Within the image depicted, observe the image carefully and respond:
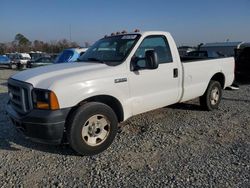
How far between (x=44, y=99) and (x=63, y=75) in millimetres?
515

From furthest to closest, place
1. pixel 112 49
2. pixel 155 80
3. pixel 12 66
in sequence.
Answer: pixel 12 66 → pixel 112 49 → pixel 155 80

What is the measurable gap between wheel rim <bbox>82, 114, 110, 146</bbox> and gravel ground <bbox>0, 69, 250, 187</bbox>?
0.80 ft

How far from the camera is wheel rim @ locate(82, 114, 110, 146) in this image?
14.7 ft

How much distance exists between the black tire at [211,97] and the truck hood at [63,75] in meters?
3.14

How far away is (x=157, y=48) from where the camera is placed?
18.7 feet

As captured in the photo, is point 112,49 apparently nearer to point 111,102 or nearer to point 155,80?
point 155,80

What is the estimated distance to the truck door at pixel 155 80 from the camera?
16.7ft

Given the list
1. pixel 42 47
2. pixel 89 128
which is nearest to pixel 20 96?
pixel 89 128

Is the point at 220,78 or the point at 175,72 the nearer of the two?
the point at 175,72

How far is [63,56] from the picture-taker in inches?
540

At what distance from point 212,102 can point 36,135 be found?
183 inches

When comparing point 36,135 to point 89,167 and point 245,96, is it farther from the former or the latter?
point 245,96

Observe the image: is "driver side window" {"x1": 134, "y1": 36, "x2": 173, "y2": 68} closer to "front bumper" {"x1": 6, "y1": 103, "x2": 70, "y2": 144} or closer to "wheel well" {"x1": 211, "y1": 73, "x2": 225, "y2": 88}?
"front bumper" {"x1": 6, "y1": 103, "x2": 70, "y2": 144}

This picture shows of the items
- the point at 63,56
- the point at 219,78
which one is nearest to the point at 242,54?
the point at 219,78
